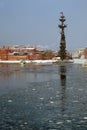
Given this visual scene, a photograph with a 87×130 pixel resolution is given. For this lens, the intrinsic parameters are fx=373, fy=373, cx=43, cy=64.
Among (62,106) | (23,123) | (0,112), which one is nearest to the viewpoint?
(23,123)

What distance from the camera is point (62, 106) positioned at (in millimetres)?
17469

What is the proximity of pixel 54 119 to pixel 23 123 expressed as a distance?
4.42 feet

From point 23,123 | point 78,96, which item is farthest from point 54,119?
point 78,96

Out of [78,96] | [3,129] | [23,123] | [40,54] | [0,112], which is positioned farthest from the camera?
[40,54]

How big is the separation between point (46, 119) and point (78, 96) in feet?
22.1

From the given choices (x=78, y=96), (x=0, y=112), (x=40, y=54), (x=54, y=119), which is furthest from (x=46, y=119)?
(x=40, y=54)

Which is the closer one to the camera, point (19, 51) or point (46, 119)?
point (46, 119)

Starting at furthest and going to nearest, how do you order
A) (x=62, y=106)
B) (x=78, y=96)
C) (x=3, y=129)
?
(x=78, y=96)
(x=62, y=106)
(x=3, y=129)

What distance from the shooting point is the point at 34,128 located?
1322 centimetres

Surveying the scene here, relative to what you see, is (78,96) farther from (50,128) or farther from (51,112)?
(50,128)

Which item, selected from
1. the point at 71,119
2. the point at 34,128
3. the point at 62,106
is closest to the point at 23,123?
the point at 34,128

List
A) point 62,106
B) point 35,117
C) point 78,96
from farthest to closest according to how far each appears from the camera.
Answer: point 78,96 → point 62,106 → point 35,117

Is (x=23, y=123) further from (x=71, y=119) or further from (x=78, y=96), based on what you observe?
(x=78, y=96)

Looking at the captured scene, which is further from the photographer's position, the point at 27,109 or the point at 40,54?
the point at 40,54
